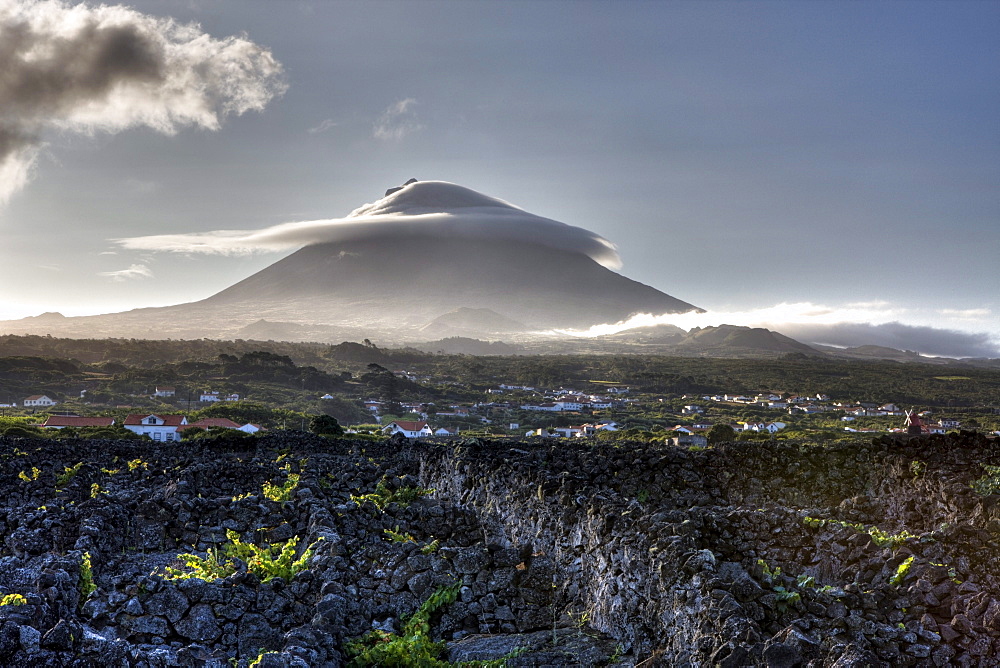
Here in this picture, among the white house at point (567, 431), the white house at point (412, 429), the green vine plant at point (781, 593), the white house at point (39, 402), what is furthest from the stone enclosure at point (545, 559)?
the white house at point (39, 402)

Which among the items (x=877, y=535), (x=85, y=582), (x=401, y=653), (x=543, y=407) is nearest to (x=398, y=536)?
(x=401, y=653)

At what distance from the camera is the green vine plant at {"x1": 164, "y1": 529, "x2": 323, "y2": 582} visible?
1451cm

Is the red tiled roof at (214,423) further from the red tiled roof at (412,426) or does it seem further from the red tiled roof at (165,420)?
the red tiled roof at (412,426)

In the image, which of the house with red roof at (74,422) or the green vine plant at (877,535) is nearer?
the green vine plant at (877,535)

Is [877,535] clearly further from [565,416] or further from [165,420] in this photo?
[565,416]

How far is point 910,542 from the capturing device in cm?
1030

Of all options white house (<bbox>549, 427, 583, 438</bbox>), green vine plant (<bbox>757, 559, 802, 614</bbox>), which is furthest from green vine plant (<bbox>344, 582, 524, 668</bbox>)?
white house (<bbox>549, 427, 583, 438</bbox>)

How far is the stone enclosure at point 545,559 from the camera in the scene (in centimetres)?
889

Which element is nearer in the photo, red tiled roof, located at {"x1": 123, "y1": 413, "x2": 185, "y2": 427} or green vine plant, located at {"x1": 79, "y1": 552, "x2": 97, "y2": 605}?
green vine plant, located at {"x1": 79, "y1": 552, "x2": 97, "y2": 605}

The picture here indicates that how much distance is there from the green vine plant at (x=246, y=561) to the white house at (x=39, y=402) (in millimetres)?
79211

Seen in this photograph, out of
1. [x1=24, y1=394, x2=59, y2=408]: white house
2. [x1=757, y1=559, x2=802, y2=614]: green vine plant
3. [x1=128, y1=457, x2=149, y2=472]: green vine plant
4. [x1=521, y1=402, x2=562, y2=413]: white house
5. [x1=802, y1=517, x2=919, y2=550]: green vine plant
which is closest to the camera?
[x1=757, y1=559, x2=802, y2=614]: green vine plant

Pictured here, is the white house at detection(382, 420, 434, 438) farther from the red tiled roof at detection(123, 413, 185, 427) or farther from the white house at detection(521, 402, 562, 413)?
the white house at detection(521, 402, 562, 413)

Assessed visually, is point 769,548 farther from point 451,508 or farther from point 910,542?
point 451,508

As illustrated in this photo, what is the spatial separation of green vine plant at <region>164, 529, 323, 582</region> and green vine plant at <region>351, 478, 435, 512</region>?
2500mm
